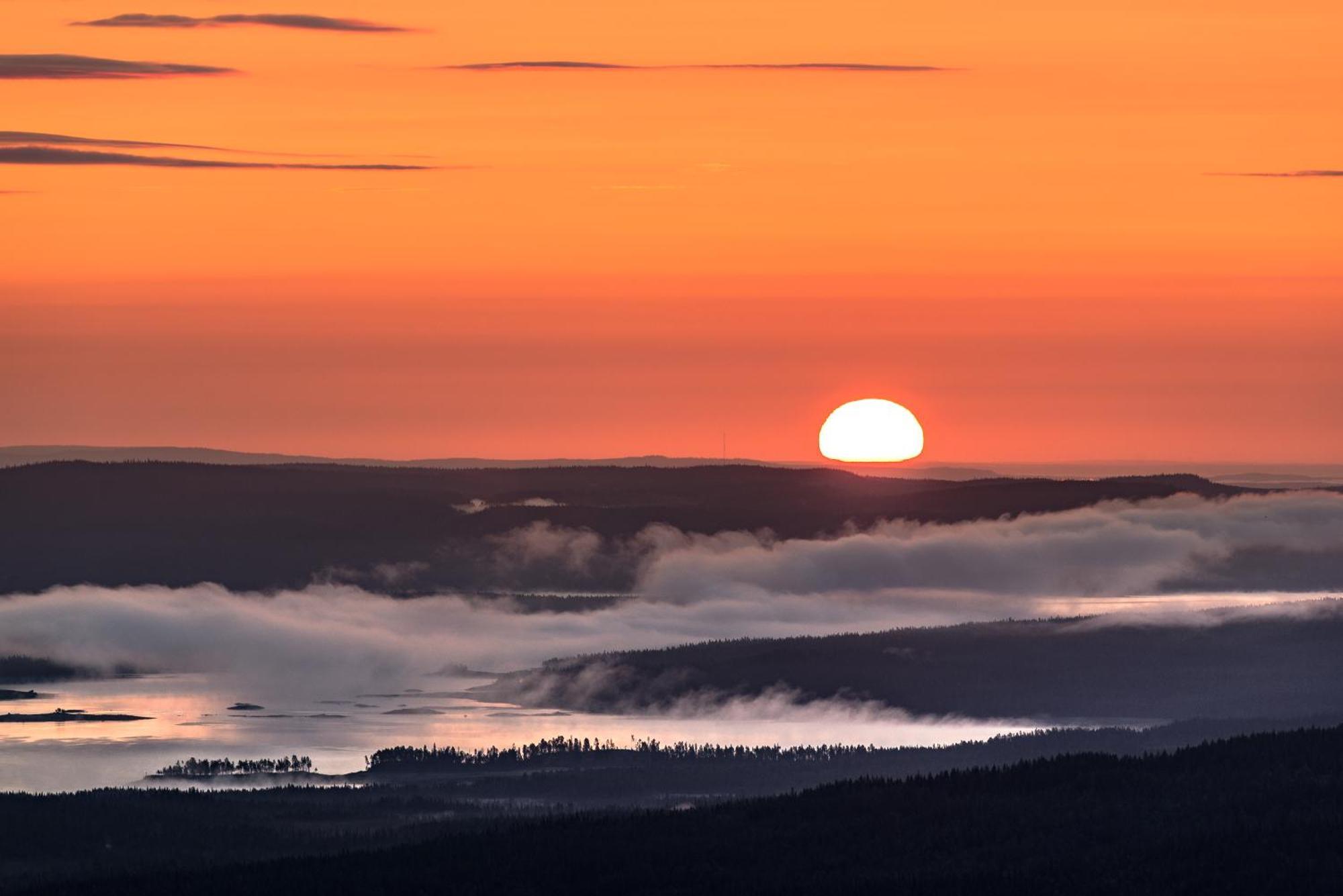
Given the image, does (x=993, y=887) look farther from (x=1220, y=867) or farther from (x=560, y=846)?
(x=560, y=846)

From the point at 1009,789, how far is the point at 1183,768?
12820 millimetres

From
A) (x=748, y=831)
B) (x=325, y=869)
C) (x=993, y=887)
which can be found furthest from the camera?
(x=748, y=831)

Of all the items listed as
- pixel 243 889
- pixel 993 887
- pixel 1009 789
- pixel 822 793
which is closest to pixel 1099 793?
pixel 1009 789

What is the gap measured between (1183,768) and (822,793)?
967 inches

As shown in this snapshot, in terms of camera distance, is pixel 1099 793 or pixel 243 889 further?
pixel 1099 793

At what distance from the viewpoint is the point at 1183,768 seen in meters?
190

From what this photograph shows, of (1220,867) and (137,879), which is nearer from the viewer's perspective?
(1220,867)

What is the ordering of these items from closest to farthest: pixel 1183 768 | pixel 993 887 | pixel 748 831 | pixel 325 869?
pixel 993 887 → pixel 325 869 → pixel 748 831 → pixel 1183 768

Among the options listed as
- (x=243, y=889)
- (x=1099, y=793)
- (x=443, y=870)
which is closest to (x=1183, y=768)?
(x=1099, y=793)

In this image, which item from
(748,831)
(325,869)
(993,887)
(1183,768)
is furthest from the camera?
(1183,768)

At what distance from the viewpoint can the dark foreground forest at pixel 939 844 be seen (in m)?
155

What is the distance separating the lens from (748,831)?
17550 cm

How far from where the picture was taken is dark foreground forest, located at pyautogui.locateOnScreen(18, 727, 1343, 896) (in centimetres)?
15500

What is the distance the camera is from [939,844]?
6565 inches
